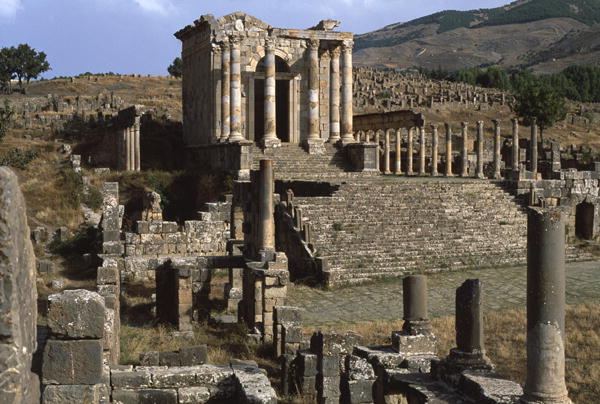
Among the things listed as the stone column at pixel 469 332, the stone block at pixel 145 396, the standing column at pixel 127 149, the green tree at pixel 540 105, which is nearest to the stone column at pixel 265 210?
the stone column at pixel 469 332

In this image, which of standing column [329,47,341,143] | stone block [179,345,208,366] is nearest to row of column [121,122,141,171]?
standing column [329,47,341,143]

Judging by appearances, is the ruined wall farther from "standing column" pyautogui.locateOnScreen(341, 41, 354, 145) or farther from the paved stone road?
"standing column" pyautogui.locateOnScreen(341, 41, 354, 145)

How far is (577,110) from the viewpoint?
79.9m

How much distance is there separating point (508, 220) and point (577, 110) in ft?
201

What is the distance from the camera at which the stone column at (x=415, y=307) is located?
10.8m

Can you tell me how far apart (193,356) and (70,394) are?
3.47 meters

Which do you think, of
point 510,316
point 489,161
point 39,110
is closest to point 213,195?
point 510,316

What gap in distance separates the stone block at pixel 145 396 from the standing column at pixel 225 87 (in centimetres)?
2370

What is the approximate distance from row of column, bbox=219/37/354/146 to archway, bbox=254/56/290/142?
1.38 meters

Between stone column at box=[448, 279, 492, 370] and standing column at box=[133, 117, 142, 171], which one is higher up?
standing column at box=[133, 117, 142, 171]

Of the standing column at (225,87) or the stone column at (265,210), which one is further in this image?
the standing column at (225,87)

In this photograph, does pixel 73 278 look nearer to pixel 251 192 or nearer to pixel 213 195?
pixel 251 192

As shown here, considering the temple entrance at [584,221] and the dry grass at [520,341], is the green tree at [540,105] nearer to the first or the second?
the temple entrance at [584,221]

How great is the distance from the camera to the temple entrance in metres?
27.1
